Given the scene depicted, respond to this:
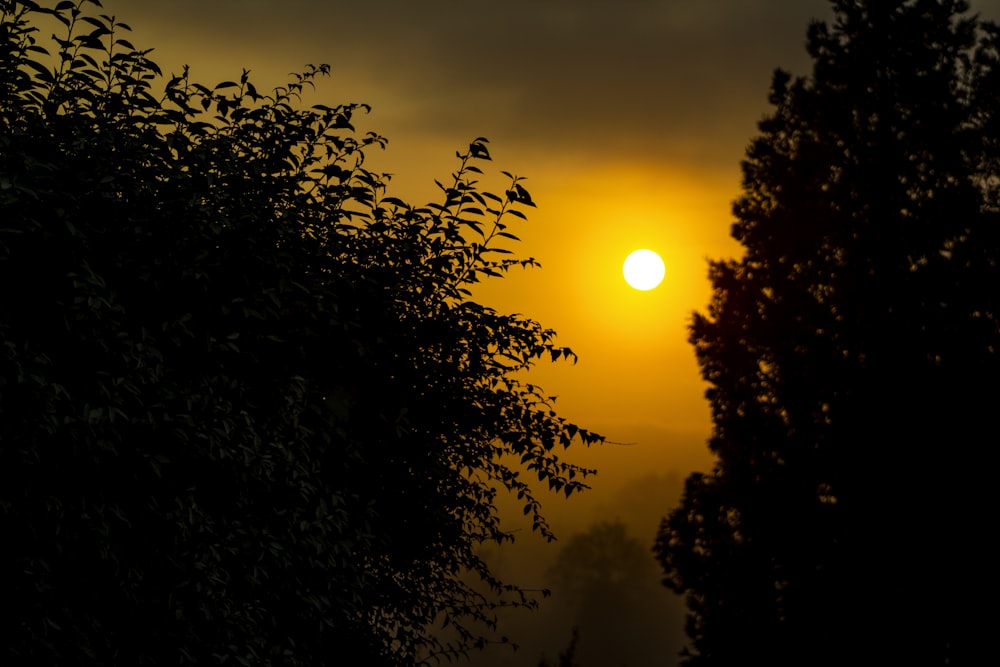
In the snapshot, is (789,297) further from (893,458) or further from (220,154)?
(220,154)

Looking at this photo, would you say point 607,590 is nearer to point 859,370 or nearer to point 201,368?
point 859,370

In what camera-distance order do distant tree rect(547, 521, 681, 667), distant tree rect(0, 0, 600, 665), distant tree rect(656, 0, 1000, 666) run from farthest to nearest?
distant tree rect(547, 521, 681, 667) → distant tree rect(656, 0, 1000, 666) → distant tree rect(0, 0, 600, 665)

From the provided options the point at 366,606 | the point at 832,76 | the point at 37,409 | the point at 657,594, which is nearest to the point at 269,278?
the point at 37,409

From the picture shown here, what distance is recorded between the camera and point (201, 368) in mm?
7574

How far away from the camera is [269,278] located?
8.08m

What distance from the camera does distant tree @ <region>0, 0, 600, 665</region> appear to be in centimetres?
627

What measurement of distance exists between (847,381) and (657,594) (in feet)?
609

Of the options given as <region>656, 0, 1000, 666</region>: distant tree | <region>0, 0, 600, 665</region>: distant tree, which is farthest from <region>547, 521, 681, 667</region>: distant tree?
<region>0, 0, 600, 665</region>: distant tree

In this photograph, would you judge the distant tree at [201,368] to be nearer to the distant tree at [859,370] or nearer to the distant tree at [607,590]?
the distant tree at [859,370]

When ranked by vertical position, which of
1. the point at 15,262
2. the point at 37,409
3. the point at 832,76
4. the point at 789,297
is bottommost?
the point at 37,409

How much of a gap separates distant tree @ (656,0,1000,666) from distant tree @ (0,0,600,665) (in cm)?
1239

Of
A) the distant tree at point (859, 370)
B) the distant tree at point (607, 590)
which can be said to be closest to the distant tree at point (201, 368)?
the distant tree at point (859, 370)

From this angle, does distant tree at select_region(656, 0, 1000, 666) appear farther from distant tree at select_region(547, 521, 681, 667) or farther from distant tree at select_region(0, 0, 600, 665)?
distant tree at select_region(547, 521, 681, 667)

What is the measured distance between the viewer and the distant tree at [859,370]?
1966 centimetres
